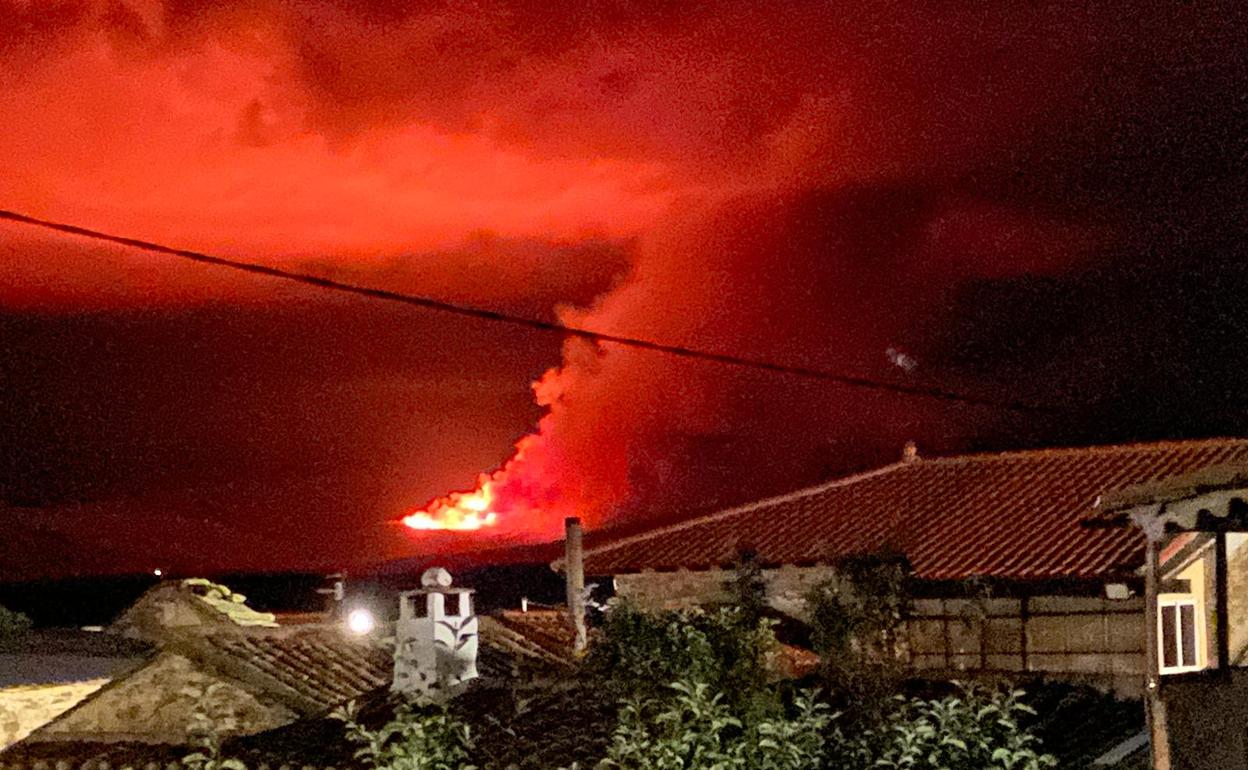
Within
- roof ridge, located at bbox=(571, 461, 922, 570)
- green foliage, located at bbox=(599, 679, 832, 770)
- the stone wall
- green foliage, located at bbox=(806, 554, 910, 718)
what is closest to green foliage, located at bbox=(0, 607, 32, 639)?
the stone wall

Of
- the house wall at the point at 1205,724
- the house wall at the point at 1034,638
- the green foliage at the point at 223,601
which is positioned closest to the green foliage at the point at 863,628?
the house wall at the point at 1034,638

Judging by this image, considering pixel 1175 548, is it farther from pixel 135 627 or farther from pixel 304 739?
pixel 135 627

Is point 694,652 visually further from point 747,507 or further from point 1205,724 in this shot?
point 747,507

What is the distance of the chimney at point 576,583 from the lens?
725 inches

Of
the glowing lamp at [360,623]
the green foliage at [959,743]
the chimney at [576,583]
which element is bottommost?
the green foliage at [959,743]

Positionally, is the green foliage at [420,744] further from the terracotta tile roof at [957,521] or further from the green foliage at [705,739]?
the terracotta tile roof at [957,521]

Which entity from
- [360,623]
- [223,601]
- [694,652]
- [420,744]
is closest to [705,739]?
[694,652]

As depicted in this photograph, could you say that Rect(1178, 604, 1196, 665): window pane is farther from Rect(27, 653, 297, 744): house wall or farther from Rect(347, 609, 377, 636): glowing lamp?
Rect(27, 653, 297, 744): house wall

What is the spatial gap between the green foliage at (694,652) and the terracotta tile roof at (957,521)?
8.85 metres

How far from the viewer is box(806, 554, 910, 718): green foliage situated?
13.6 metres

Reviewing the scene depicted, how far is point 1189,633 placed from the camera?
17594 millimetres

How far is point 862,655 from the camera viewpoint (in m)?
15.2

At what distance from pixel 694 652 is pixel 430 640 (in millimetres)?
6258

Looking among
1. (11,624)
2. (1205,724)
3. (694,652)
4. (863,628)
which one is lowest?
(1205,724)
